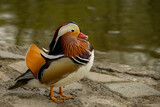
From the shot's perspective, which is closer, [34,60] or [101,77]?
[34,60]

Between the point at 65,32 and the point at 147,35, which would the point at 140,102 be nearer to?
the point at 65,32

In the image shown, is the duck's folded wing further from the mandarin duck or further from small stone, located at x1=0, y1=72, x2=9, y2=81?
small stone, located at x1=0, y1=72, x2=9, y2=81

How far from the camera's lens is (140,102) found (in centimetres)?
278

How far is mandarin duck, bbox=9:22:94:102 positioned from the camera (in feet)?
7.62

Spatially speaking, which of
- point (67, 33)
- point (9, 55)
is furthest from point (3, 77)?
point (67, 33)

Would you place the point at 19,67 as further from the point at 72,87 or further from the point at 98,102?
the point at 98,102

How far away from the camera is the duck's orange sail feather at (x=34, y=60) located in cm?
242

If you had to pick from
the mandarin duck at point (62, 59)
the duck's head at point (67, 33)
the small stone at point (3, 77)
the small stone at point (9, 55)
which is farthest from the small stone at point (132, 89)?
the small stone at point (9, 55)

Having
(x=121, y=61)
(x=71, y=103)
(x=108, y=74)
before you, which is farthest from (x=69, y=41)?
Result: (x=121, y=61)

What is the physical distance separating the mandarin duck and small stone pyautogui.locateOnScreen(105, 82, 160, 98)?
0.75 meters

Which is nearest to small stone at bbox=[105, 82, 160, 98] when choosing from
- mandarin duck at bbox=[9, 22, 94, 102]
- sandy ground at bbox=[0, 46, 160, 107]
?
sandy ground at bbox=[0, 46, 160, 107]

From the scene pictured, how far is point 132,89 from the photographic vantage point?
307cm

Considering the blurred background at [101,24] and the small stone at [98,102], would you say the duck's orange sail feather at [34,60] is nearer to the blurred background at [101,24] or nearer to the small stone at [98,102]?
the small stone at [98,102]

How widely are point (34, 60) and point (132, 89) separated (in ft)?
3.83
